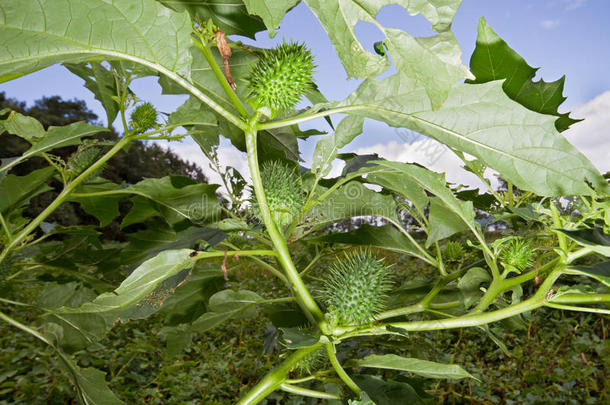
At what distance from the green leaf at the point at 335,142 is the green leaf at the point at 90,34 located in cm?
29

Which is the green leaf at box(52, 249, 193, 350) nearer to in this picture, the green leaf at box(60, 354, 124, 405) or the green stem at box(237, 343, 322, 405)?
the green stem at box(237, 343, 322, 405)

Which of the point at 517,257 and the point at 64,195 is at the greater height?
the point at 64,195

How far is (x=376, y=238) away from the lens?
0.72 m

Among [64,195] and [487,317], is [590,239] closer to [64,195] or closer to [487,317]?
[487,317]

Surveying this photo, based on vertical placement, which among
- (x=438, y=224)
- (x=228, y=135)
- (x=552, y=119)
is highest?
(x=228, y=135)

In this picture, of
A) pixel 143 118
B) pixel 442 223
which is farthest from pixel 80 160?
pixel 442 223

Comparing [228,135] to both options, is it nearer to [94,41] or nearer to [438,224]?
[94,41]

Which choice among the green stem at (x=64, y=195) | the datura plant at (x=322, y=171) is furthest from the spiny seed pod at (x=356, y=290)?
the green stem at (x=64, y=195)

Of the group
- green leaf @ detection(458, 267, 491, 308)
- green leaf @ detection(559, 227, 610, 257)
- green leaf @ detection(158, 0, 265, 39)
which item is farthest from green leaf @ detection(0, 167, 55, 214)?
green leaf @ detection(559, 227, 610, 257)

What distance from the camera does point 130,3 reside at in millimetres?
403

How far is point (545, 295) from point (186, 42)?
543 millimetres

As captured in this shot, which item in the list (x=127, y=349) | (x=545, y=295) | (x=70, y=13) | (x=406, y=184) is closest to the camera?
(x=70, y=13)

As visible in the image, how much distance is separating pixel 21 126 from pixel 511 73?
100cm

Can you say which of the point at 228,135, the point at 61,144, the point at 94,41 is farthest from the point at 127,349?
the point at 94,41
